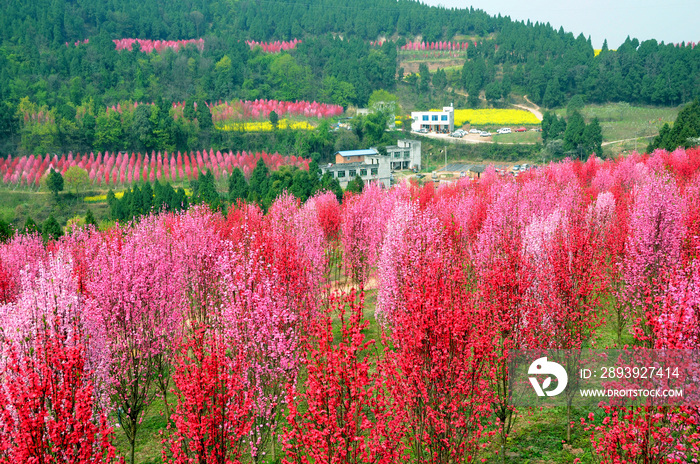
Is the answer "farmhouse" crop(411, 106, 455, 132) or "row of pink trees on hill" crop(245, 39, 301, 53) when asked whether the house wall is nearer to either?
"farmhouse" crop(411, 106, 455, 132)

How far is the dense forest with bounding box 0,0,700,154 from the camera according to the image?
84812 millimetres

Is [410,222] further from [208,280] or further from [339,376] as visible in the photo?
[339,376]

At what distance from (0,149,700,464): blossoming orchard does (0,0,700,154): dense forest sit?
6928 centimetres

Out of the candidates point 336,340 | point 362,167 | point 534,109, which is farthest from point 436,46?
point 336,340

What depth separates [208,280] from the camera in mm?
19266

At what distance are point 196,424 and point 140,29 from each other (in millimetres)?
165057

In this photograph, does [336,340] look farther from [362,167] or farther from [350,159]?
[350,159]

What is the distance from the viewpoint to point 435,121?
345 feet

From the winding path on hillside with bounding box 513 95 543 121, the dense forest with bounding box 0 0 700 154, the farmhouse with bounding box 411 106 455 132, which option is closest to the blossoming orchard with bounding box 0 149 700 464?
the dense forest with bounding box 0 0 700 154

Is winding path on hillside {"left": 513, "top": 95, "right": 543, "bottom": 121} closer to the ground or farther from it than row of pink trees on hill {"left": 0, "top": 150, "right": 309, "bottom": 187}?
farther from it

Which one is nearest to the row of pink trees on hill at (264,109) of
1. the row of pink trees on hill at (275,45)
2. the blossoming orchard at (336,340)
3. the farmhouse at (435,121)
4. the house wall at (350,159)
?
the farmhouse at (435,121)

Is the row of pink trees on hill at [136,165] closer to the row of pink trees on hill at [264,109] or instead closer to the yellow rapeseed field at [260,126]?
the yellow rapeseed field at [260,126]

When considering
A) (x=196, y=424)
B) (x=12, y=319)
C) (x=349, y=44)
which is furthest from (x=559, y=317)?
(x=349, y=44)

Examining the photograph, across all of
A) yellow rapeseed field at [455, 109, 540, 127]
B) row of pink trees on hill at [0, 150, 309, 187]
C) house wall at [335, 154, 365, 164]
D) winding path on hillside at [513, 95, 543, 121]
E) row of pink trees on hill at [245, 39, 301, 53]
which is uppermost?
row of pink trees on hill at [245, 39, 301, 53]
